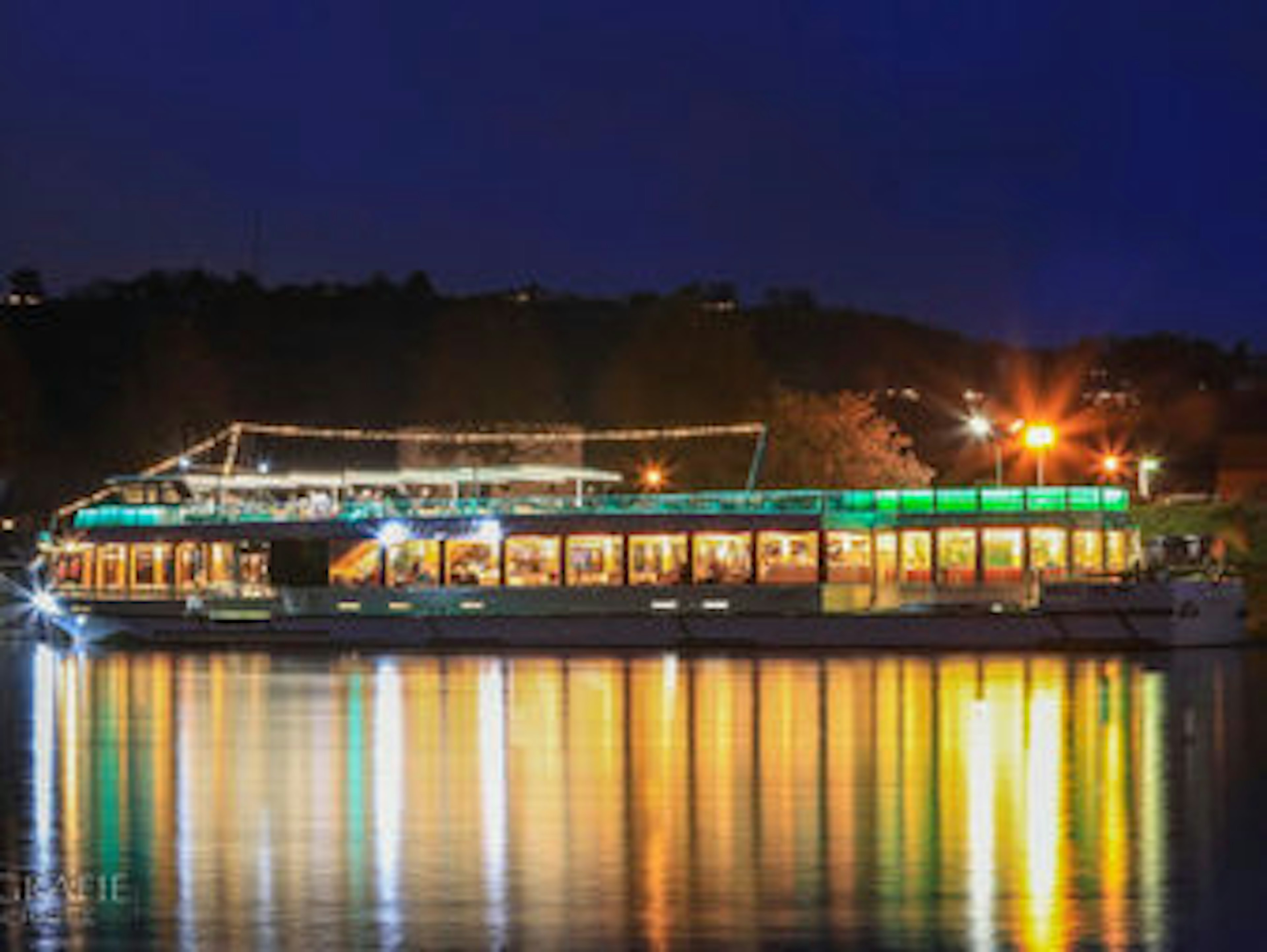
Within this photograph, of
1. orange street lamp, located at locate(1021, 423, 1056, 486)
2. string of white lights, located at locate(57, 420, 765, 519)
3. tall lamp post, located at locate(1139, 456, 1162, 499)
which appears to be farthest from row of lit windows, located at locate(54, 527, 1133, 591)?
tall lamp post, located at locate(1139, 456, 1162, 499)

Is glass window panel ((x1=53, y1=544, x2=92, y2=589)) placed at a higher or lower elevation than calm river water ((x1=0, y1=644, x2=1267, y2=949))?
higher

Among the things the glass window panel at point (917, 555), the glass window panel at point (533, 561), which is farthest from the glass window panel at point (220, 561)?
the glass window panel at point (917, 555)

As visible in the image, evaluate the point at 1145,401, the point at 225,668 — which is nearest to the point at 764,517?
the point at 225,668

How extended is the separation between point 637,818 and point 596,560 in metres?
42.3

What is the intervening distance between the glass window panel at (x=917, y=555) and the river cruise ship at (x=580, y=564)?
6 centimetres

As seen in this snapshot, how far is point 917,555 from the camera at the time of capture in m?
62.8

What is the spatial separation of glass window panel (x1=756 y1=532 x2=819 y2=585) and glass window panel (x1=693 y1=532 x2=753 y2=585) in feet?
1.10

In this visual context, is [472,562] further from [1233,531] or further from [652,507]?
[1233,531]

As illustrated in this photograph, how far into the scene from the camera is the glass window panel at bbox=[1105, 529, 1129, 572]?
2431 inches

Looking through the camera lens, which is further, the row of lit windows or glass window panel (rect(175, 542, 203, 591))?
glass window panel (rect(175, 542, 203, 591))

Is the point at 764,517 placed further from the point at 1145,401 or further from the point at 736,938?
the point at 1145,401

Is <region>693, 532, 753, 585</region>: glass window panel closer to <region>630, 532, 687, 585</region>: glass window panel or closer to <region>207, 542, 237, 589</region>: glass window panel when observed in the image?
<region>630, 532, 687, 585</region>: glass window panel

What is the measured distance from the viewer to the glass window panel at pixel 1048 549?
61.9 metres

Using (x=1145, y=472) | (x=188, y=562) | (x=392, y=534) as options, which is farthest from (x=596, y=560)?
(x=1145, y=472)
